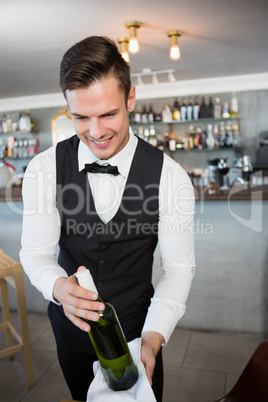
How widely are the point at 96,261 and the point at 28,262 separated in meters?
0.22

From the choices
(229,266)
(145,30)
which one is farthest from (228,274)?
(145,30)

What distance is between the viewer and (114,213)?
4.37ft

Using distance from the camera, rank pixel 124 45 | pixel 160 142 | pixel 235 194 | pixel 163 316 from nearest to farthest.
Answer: pixel 163 316
pixel 235 194
pixel 124 45
pixel 160 142

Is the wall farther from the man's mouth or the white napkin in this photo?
the white napkin

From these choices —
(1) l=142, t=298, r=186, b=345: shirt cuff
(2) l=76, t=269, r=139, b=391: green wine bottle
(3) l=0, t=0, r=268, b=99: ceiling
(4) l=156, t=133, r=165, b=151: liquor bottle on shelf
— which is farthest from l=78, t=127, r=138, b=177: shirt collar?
(4) l=156, t=133, r=165, b=151: liquor bottle on shelf

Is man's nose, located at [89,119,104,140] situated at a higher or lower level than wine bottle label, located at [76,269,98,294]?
higher

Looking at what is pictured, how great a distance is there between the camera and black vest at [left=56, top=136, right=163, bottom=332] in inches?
51.4

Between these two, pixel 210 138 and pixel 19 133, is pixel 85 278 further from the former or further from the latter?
pixel 19 133

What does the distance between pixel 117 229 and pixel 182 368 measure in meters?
1.58

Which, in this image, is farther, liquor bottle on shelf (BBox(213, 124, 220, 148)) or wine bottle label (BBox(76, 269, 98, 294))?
liquor bottle on shelf (BBox(213, 124, 220, 148))

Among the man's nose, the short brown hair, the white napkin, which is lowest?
the white napkin

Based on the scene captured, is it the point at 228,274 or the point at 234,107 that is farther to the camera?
the point at 234,107

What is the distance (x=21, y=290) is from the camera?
91.3 inches

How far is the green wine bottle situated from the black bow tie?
54 centimetres
